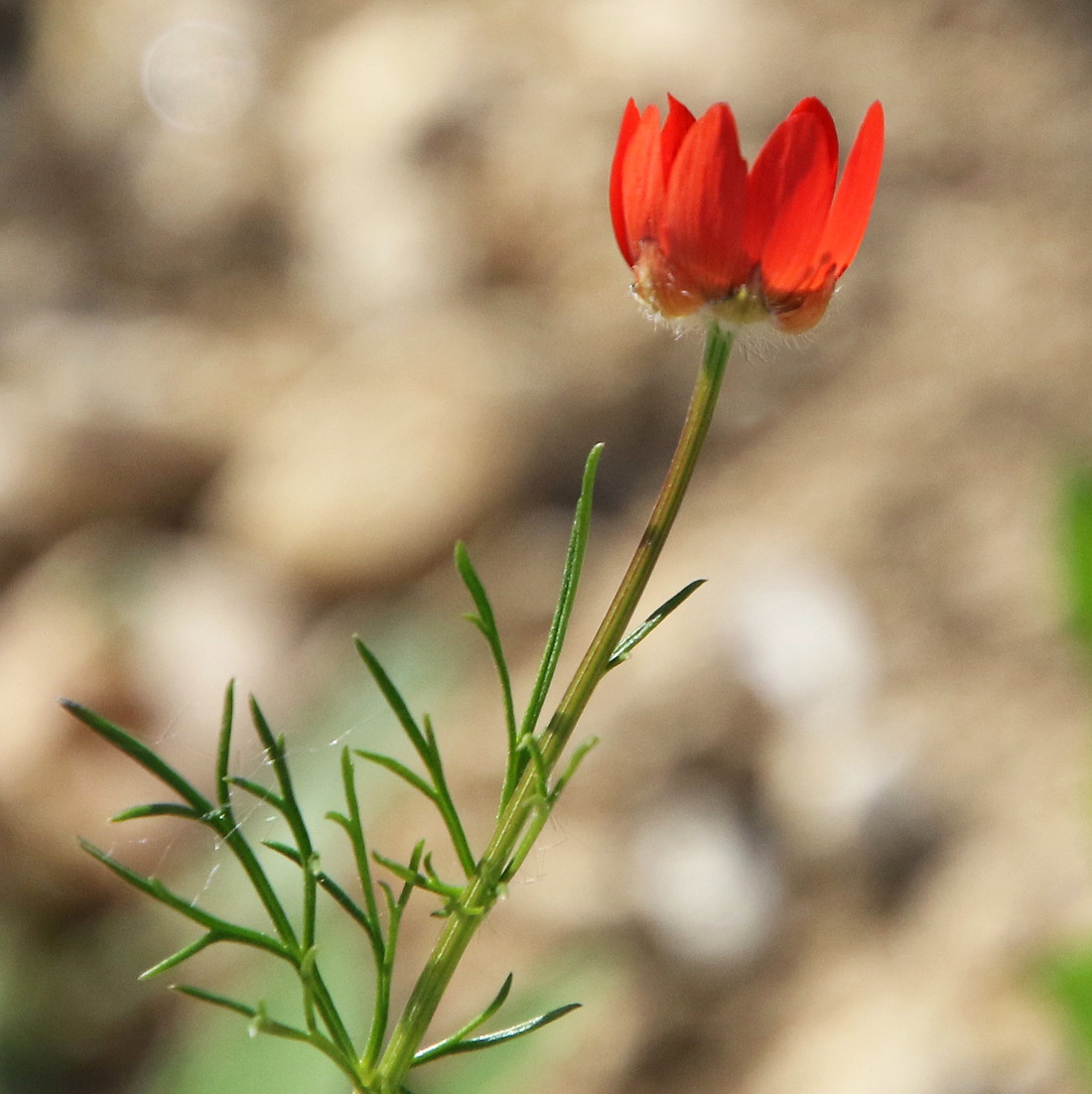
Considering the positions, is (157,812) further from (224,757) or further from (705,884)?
(705,884)

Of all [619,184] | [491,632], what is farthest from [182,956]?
[619,184]

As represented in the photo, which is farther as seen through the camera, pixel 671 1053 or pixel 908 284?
pixel 908 284

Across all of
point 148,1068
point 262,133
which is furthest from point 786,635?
point 262,133

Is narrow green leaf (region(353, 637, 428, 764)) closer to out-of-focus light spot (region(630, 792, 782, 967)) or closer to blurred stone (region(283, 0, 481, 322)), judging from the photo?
out-of-focus light spot (region(630, 792, 782, 967))

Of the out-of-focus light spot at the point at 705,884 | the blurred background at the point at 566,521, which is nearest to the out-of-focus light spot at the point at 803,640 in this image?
the blurred background at the point at 566,521

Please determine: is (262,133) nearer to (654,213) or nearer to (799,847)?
(799,847)

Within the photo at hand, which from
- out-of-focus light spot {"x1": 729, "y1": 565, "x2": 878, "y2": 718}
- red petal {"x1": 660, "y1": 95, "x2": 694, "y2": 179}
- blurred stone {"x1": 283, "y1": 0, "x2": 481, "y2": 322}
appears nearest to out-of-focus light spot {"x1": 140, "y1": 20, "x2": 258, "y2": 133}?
blurred stone {"x1": 283, "y1": 0, "x2": 481, "y2": 322}

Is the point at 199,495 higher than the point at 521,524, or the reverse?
the point at 199,495

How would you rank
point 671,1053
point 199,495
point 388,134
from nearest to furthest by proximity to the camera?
point 671,1053 → point 199,495 → point 388,134

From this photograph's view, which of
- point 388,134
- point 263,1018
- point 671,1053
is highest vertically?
point 388,134
